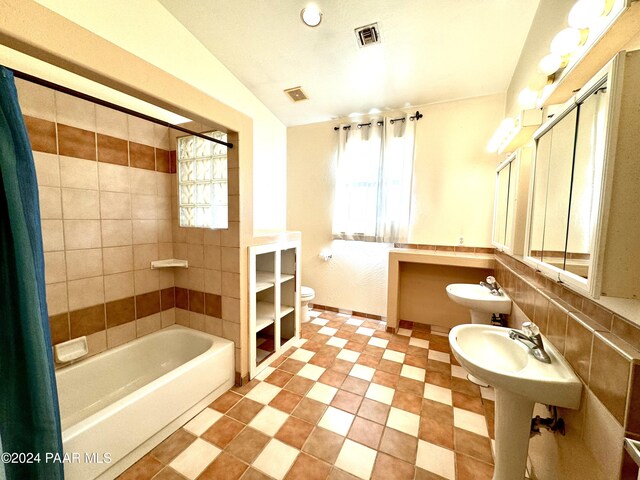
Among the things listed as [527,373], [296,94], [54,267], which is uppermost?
[296,94]

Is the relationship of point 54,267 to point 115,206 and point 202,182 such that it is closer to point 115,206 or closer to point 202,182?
point 115,206

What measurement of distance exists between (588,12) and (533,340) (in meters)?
1.24

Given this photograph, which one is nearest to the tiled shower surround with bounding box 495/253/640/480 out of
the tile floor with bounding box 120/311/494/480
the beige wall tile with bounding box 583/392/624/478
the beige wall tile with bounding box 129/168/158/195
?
the beige wall tile with bounding box 583/392/624/478

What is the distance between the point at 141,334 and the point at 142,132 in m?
1.62

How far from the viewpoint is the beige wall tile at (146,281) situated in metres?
1.90

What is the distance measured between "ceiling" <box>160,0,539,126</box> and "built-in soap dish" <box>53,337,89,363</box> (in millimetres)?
2417

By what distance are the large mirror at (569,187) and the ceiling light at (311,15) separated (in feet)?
5.11

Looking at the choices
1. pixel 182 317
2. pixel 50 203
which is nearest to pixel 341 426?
pixel 182 317

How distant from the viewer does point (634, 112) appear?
61 cm

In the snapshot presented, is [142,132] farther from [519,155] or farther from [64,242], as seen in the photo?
[519,155]

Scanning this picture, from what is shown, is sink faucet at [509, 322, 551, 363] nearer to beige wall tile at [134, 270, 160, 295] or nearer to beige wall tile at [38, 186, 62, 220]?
beige wall tile at [134, 270, 160, 295]

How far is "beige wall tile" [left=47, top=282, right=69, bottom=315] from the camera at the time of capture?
4.76 feet

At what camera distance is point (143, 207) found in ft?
6.29

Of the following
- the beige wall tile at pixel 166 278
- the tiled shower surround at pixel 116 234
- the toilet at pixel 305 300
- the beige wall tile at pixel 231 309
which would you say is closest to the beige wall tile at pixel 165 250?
the tiled shower surround at pixel 116 234
